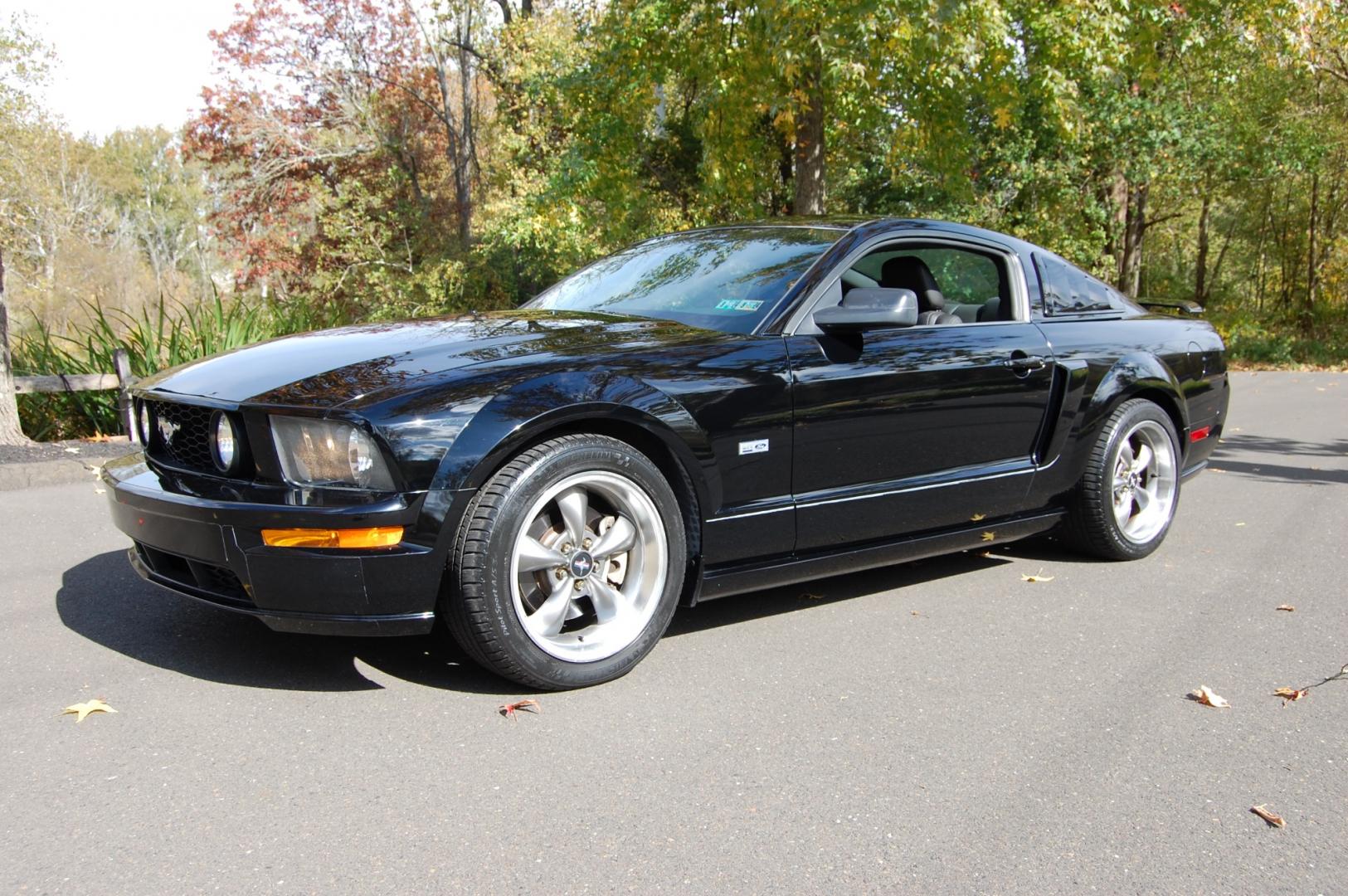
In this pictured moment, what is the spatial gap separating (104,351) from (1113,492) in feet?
26.5

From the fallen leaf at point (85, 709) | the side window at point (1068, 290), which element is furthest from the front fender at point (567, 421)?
the side window at point (1068, 290)

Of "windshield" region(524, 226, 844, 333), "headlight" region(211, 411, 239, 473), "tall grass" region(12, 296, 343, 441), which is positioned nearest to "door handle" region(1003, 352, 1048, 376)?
"windshield" region(524, 226, 844, 333)

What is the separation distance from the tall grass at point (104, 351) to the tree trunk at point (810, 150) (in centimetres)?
687

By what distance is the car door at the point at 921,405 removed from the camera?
3.97 m

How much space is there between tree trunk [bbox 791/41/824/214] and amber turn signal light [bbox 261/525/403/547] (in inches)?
450

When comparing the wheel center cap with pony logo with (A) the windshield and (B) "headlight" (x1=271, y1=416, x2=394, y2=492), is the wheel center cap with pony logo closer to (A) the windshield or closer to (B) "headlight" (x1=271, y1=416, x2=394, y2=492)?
(B) "headlight" (x1=271, y1=416, x2=394, y2=492)

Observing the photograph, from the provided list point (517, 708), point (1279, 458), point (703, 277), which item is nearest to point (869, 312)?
point (703, 277)

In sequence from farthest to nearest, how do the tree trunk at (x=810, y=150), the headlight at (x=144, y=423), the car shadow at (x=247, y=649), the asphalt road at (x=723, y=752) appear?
the tree trunk at (x=810, y=150) < the headlight at (x=144, y=423) < the car shadow at (x=247, y=649) < the asphalt road at (x=723, y=752)

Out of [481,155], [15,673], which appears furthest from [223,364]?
[481,155]

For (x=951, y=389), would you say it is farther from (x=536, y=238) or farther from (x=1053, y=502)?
(x=536, y=238)

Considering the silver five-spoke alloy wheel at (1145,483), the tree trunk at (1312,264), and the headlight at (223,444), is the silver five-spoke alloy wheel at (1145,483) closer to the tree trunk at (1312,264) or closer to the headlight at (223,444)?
the headlight at (223,444)

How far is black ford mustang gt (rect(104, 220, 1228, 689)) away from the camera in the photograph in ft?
10.2

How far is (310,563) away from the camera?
3.07 meters

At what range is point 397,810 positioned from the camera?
2648 millimetres
